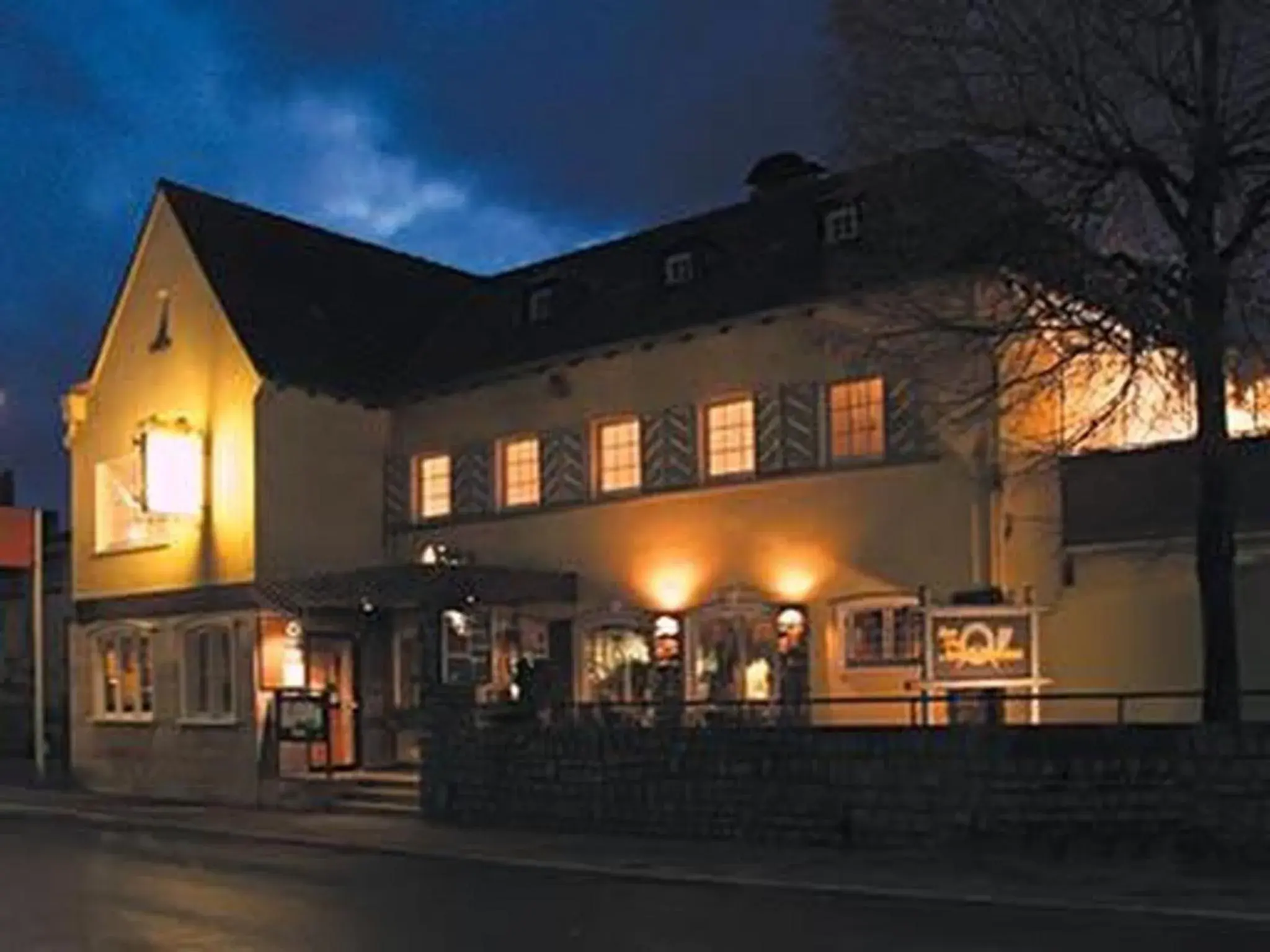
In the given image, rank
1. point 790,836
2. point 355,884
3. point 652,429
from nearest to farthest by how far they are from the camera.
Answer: point 355,884, point 790,836, point 652,429

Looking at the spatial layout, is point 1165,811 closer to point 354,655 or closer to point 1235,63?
point 1235,63

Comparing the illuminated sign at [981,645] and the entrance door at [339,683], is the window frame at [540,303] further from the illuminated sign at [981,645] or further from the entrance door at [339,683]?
the illuminated sign at [981,645]

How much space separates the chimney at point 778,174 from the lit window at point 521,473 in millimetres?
5864

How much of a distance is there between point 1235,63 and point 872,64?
140 inches

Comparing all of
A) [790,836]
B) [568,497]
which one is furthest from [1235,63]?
[568,497]

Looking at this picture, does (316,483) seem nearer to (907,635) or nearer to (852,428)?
(852,428)

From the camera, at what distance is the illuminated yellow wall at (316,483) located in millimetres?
30500

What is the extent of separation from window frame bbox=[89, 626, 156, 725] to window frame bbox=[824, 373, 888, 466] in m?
14.2

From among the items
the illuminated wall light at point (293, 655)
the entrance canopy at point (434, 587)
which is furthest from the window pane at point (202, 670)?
the entrance canopy at point (434, 587)

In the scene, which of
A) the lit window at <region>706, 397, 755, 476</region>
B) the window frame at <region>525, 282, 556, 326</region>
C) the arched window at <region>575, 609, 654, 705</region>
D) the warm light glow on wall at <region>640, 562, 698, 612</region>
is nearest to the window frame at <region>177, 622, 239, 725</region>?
the arched window at <region>575, 609, 654, 705</region>

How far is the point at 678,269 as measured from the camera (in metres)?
28.9

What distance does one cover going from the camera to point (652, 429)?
1091 inches

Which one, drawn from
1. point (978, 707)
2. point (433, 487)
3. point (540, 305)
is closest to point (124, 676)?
point (433, 487)

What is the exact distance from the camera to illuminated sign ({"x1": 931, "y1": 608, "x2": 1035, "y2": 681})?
802 inches
